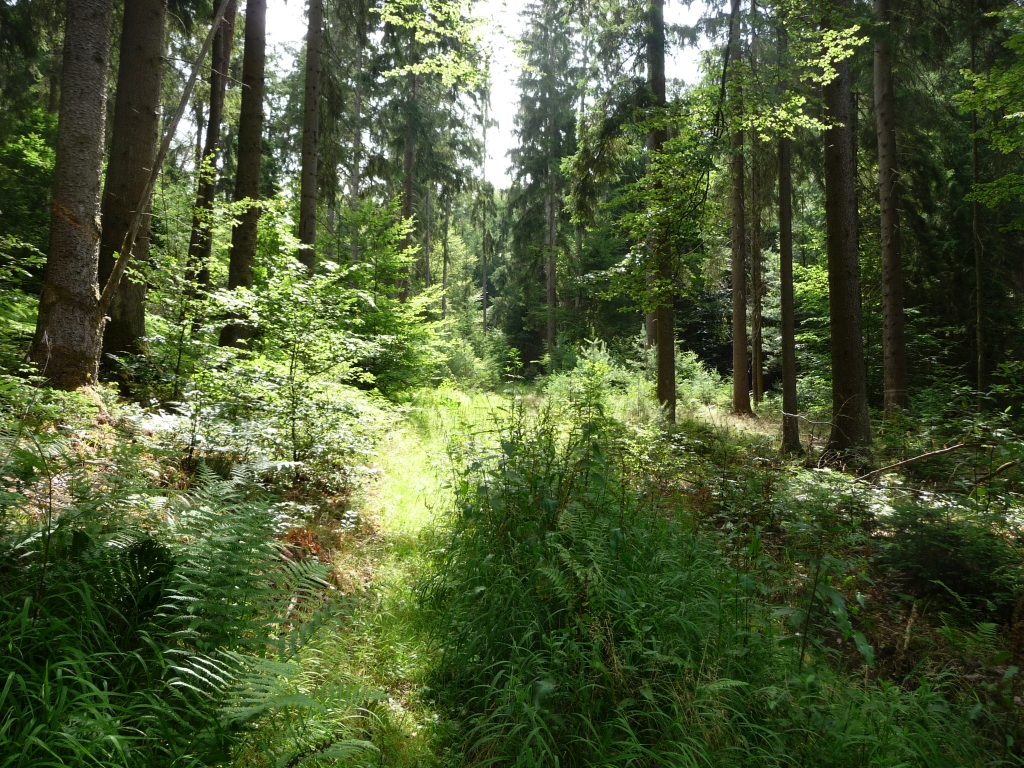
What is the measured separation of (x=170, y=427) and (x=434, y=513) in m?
2.48

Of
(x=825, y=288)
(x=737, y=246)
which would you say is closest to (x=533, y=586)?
(x=737, y=246)

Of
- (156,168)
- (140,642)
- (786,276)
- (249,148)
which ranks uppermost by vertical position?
(249,148)

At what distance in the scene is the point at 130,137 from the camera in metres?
6.35

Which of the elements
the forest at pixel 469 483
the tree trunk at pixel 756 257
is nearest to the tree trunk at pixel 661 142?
the forest at pixel 469 483

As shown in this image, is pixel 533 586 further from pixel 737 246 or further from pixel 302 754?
pixel 737 246

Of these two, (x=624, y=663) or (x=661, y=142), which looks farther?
(x=661, y=142)

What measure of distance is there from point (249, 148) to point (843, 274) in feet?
30.6

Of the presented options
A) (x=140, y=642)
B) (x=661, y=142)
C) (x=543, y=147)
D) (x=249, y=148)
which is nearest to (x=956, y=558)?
(x=140, y=642)

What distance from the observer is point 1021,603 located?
3.61 metres

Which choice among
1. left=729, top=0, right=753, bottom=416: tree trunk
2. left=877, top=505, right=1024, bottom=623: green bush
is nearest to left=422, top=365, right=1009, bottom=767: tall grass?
left=877, top=505, right=1024, bottom=623: green bush

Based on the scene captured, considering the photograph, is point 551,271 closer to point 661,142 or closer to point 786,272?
point 661,142

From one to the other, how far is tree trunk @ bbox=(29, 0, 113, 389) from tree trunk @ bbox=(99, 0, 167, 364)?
3.23ft

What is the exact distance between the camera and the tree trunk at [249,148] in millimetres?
8602

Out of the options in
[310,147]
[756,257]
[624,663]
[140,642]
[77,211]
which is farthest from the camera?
[756,257]
